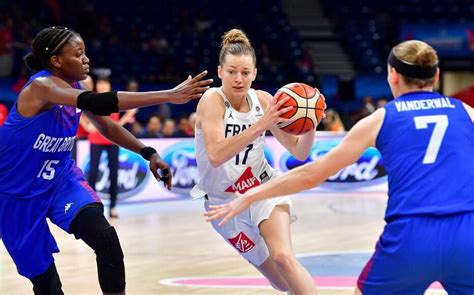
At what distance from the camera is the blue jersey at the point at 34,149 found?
4848mm

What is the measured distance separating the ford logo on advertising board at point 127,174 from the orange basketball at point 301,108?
7.87 m

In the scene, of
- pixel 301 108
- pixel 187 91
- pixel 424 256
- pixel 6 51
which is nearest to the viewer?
pixel 424 256

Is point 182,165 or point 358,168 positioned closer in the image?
point 182,165

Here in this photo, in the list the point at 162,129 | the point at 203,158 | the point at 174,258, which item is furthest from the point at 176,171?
the point at 203,158

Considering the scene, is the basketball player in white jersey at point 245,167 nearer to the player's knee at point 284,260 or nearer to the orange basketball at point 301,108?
the player's knee at point 284,260

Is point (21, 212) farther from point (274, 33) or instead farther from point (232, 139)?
point (274, 33)

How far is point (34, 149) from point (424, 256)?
2.35 m

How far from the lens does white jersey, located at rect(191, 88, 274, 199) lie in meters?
5.23

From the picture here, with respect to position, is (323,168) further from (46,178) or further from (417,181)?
(46,178)

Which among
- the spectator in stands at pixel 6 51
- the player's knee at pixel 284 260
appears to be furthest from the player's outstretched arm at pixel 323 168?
the spectator in stands at pixel 6 51

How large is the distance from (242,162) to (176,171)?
8336 millimetres

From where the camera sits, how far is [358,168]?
14977 millimetres

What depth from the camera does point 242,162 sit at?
529 centimetres

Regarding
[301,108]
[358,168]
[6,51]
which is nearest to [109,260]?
[301,108]
